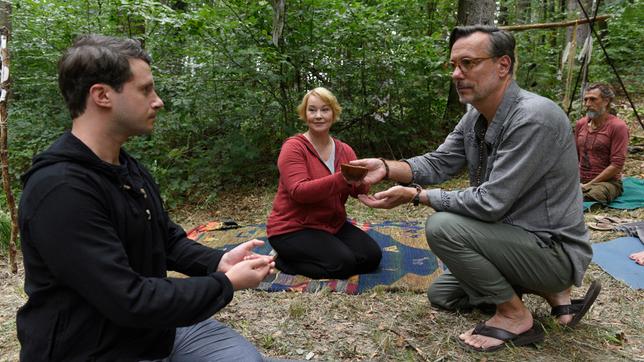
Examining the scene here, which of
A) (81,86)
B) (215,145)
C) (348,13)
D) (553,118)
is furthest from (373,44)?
(81,86)

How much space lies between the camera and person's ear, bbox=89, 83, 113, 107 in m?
1.42

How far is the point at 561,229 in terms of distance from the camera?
2.34 metres

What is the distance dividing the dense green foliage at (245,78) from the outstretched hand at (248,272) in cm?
453

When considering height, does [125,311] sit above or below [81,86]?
below

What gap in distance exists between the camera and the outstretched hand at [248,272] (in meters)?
1.55

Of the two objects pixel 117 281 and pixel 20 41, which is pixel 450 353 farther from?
pixel 20 41

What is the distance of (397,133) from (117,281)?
20.2ft

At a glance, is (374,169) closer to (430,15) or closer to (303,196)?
(303,196)

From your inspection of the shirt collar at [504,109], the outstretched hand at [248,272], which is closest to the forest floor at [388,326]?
the outstretched hand at [248,272]

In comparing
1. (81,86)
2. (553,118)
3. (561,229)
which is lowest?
(561,229)

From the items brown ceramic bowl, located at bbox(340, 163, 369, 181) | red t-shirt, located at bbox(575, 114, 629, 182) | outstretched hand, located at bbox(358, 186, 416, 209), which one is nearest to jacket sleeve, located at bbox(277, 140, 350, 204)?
brown ceramic bowl, located at bbox(340, 163, 369, 181)

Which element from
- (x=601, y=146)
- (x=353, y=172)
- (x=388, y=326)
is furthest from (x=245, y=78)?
(x=388, y=326)

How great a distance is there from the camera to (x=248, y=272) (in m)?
1.59

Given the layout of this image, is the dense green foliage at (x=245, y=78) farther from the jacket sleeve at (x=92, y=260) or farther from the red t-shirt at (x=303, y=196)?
the jacket sleeve at (x=92, y=260)
